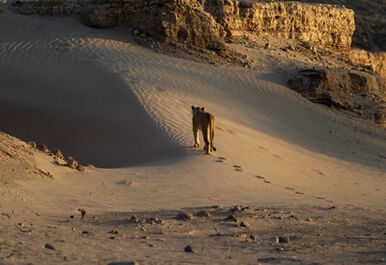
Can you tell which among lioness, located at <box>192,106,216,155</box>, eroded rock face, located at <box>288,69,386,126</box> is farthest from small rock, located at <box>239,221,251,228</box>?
eroded rock face, located at <box>288,69,386,126</box>

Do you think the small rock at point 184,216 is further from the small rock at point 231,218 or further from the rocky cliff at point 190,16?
the rocky cliff at point 190,16

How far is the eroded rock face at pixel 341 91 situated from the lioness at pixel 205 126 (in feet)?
32.2

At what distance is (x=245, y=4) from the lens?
98.5ft

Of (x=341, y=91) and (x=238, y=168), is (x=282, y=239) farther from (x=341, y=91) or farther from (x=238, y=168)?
(x=341, y=91)

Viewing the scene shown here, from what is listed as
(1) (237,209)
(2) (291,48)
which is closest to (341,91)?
(2) (291,48)

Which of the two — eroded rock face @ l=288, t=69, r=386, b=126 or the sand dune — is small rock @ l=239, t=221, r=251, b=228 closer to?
the sand dune

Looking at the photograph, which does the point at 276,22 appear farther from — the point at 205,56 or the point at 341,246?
the point at 341,246

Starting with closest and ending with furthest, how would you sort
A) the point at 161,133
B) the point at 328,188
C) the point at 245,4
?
the point at 328,188, the point at 161,133, the point at 245,4

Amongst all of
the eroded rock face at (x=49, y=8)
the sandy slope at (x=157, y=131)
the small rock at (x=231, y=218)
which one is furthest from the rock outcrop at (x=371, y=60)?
the small rock at (x=231, y=218)

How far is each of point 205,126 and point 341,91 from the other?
36.2 feet

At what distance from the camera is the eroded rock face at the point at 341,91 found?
27453 millimetres

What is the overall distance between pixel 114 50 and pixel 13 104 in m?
4.41

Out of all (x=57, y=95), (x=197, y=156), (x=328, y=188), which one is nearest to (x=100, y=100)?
(x=57, y=95)

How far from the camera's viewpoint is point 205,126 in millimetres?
17812
